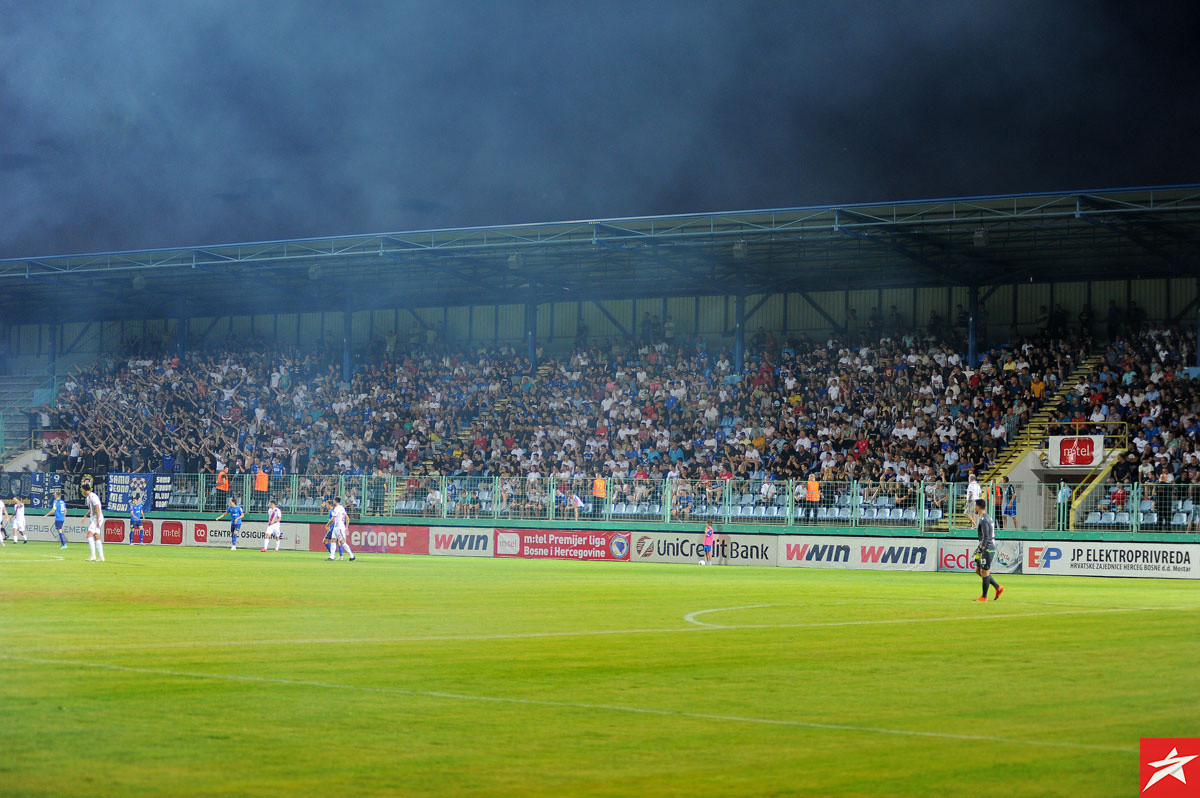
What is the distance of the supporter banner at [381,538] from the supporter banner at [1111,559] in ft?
68.2

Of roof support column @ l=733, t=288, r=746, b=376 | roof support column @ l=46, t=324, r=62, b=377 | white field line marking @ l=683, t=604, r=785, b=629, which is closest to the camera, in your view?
white field line marking @ l=683, t=604, r=785, b=629

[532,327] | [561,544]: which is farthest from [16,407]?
[561,544]

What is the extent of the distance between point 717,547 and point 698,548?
24.7 inches

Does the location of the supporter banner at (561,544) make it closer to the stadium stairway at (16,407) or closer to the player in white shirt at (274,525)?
the player in white shirt at (274,525)

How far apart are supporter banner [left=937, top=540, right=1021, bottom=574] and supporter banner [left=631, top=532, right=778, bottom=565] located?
552cm

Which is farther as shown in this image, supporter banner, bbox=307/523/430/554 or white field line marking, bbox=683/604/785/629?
supporter banner, bbox=307/523/430/554

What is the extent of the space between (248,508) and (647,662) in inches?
1584

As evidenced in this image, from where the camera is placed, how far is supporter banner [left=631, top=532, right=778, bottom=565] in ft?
149

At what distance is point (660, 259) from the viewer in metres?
55.6

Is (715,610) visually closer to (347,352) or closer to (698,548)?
(698,548)

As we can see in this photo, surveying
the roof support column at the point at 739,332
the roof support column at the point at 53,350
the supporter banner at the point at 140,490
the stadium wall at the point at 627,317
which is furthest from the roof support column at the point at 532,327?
the roof support column at the point at 53,350

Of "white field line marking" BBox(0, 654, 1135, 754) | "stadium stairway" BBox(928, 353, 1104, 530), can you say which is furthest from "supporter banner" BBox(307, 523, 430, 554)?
"white field line marking" BBox(0, 654, 1135, 754)

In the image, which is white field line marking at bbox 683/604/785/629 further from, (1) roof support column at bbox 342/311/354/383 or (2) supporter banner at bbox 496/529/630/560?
(1) roof support column at bbox 342/311/354/383

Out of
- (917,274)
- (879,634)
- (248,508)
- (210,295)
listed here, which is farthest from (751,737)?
(210,295)
